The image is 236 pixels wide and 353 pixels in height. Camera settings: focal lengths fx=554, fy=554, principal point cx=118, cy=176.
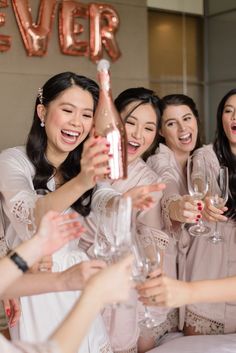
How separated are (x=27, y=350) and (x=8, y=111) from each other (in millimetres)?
2894

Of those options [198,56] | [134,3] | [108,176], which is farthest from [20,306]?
[198,56]

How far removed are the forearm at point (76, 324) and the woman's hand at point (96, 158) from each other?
38cm

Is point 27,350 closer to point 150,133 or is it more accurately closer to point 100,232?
point 100,232

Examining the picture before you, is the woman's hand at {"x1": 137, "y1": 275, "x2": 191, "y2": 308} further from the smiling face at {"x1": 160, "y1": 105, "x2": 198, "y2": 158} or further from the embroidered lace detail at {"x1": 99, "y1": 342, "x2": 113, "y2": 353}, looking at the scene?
the smiling face at {"x1": 160, "y1": 105, "x2": 198, "y2": 158}

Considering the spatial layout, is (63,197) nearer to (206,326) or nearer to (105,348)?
(105,348)

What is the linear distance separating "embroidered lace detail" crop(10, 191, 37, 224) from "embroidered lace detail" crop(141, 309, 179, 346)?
825 millimetres

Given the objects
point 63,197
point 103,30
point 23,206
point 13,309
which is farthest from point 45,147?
point 103,30

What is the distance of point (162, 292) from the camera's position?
130cm

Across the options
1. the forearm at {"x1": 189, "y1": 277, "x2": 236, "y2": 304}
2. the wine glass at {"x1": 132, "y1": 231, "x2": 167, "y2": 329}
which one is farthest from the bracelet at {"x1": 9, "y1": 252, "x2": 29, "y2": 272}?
the forearm at {"x1": 189, "y1": 277, "x2": 236, "y2": 304}

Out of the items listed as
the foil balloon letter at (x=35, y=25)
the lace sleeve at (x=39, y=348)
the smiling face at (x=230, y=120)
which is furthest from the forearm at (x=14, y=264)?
the foil balloon letter at (x=35, y=25)

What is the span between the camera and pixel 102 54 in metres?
4.20

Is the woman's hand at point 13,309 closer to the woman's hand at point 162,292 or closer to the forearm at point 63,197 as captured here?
the forearm at point 63,197

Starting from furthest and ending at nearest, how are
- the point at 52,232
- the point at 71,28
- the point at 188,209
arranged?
the point at 71,28
the point at 188,209
the point at 52,232

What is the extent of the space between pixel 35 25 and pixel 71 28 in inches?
11.4
